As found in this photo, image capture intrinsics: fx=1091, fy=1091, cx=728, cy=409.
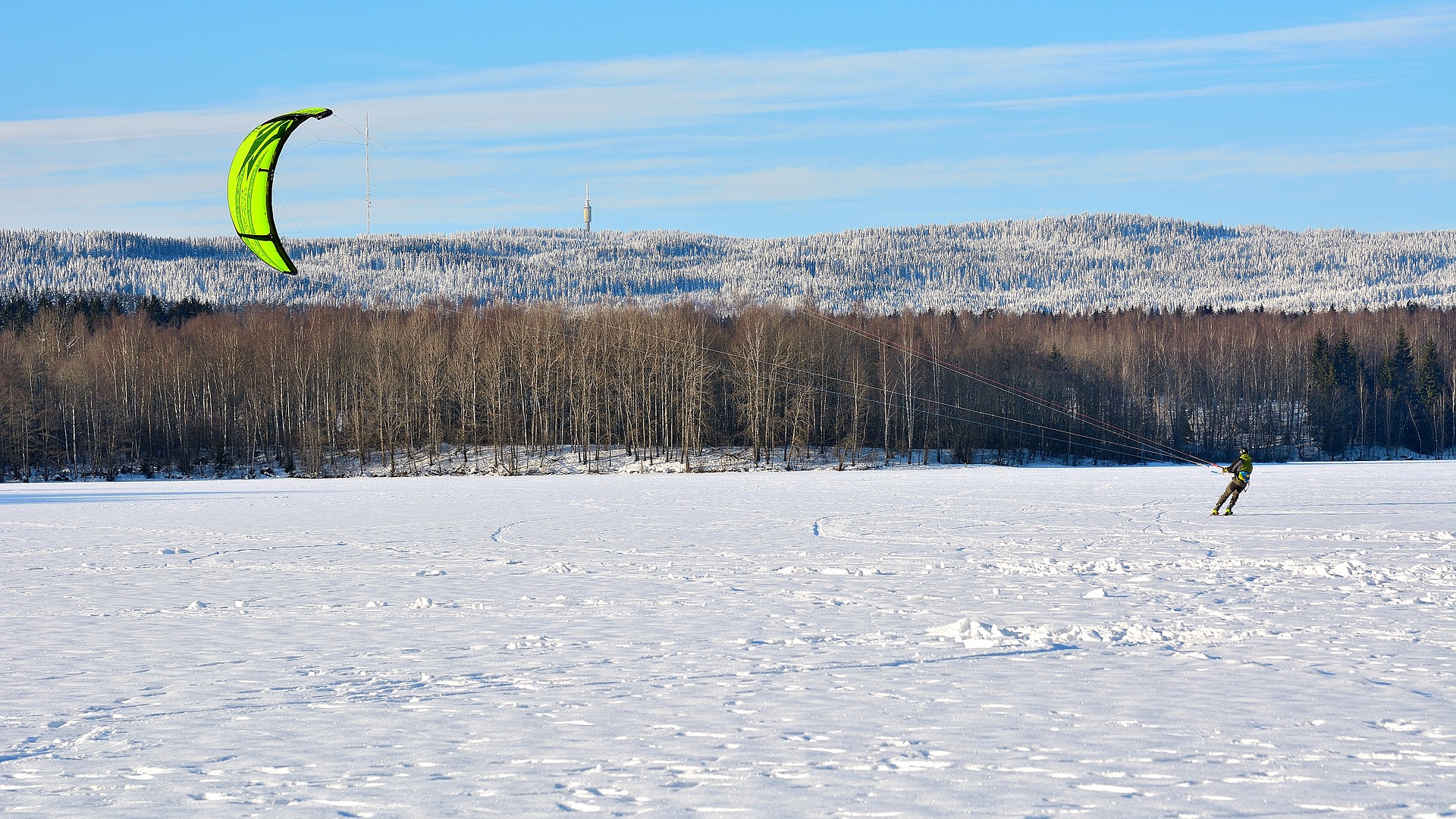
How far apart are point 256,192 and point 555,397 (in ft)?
145

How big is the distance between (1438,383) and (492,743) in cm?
8358

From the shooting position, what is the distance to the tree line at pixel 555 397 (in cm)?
5569

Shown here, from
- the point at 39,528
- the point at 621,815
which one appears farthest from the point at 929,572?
the point at 39,528

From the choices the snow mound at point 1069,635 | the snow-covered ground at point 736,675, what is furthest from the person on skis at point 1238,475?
the snow mound at point 1069,635

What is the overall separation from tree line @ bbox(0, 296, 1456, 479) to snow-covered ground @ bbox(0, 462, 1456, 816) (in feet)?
126

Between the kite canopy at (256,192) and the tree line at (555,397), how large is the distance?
3803 cm

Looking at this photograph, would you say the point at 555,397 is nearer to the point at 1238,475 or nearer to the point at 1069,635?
the point at 1238,475

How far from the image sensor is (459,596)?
37.6 feet

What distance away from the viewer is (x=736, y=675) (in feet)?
25.5

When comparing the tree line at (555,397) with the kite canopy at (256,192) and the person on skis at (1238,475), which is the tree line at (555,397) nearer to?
the person on skis at (1238,475)

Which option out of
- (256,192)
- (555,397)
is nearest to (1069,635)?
(256,192)

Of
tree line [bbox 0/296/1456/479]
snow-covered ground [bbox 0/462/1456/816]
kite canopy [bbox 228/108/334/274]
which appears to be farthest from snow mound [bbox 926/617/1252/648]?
tree line [bbox 0/296/1456/479]

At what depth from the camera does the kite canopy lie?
1443cm

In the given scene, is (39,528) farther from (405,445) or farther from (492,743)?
(405,445)
